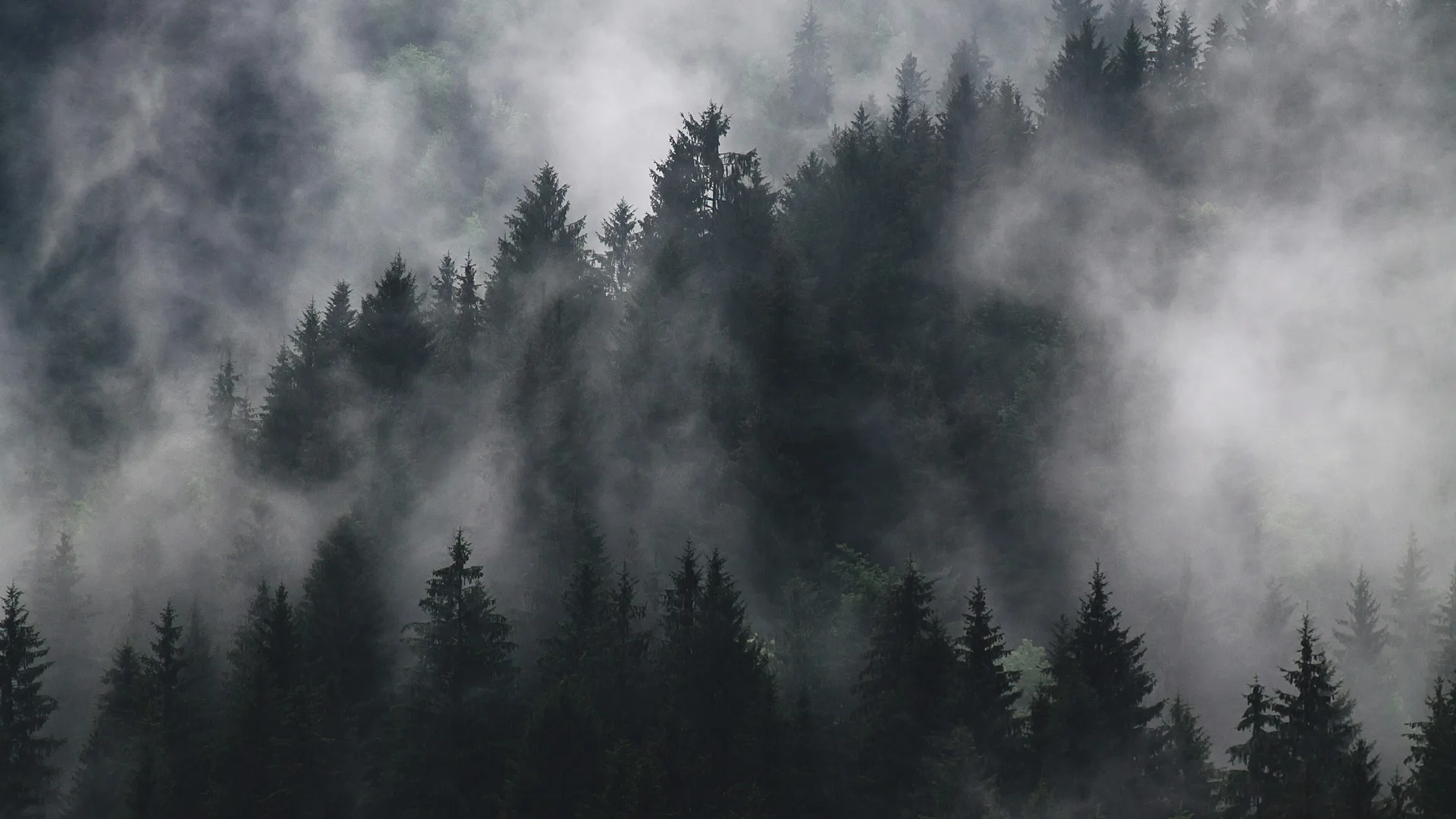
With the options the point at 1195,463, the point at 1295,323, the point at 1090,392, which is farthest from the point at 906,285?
the point at 1295,323

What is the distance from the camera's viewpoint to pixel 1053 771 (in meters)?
53.6

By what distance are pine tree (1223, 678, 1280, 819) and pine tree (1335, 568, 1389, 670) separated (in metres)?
29.0

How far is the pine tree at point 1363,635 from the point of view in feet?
249

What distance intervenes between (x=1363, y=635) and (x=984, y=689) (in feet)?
96.4

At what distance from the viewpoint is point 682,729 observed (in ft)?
185

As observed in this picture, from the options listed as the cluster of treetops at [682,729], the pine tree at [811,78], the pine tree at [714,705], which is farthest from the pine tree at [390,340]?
the pine tree at [811,78]

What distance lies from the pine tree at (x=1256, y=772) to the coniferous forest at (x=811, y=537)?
173mm

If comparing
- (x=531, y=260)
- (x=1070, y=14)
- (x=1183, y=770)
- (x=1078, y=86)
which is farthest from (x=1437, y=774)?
(x=1070, y=14)

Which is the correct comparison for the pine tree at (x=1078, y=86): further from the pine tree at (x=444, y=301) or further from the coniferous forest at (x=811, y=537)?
the pine tree at (x=444, y=301)

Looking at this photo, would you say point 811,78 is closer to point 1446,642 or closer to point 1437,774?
point 1446,642

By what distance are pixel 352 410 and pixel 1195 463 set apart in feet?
151

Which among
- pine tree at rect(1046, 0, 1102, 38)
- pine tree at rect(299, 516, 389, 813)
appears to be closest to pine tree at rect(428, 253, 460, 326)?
pine tree at rect(299, 516, 389, 813)

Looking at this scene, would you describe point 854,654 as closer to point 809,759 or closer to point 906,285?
point 809,759

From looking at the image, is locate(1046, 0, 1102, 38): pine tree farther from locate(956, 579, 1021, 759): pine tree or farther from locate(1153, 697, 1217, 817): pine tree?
locate(1153, 697, 1217, 817): pine tree
